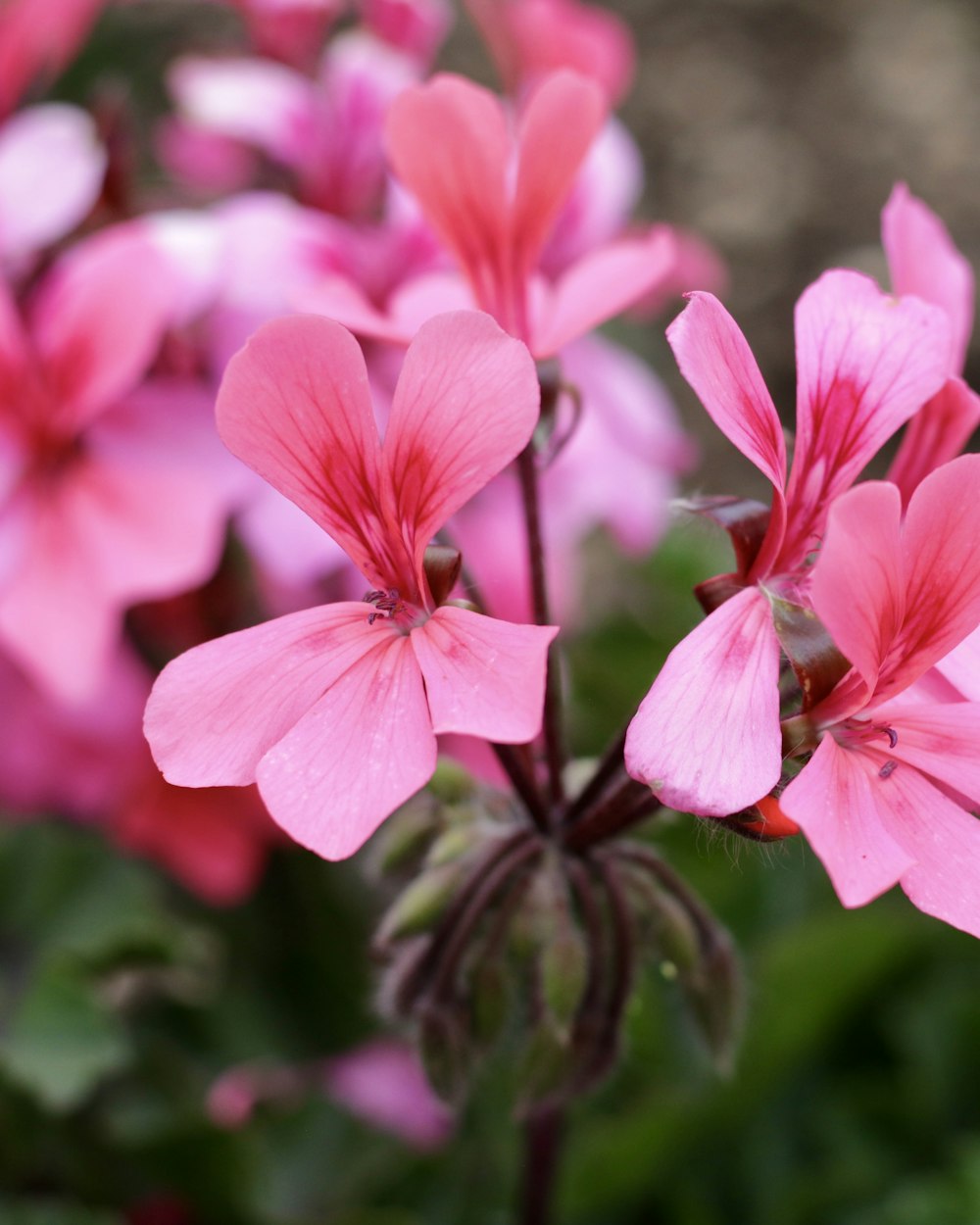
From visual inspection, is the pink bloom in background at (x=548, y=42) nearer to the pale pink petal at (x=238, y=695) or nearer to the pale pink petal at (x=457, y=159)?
the pale pink petal at (x=457, y=159)

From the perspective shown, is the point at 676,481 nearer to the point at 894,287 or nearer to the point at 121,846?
the point at 121,846

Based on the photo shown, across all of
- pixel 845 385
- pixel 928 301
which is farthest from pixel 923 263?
pixel 845 385

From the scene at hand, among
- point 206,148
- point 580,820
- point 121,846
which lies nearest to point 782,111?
point 206,148

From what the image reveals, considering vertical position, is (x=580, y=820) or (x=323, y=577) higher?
(x=580, y=820)

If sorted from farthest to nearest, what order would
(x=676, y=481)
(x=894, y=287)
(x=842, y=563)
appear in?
(x=676, y=481) → (x=894, y=287) → (x=842, y=563)

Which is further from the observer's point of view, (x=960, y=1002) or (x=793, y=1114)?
(x=793, y=1114)

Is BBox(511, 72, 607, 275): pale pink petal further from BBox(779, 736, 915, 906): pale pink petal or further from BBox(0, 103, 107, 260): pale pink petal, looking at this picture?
BBox(0, 103, 107, 260): pale pink petal

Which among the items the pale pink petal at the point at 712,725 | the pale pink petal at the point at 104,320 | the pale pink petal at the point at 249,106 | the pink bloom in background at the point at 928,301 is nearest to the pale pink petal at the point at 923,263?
the pink bloom in background at the point at 928,301

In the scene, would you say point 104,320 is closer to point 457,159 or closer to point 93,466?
point 93,466
